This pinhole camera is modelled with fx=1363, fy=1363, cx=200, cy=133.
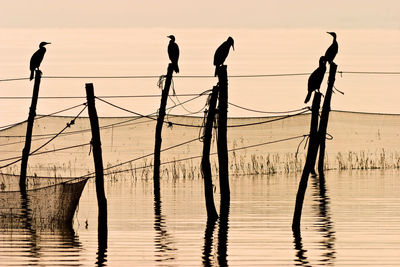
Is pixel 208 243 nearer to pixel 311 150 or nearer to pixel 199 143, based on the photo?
pixel 311 150

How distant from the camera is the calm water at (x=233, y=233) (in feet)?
68.1

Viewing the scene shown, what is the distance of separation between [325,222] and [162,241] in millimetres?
4324

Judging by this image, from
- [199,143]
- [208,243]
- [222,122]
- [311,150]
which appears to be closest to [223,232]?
[208,243]

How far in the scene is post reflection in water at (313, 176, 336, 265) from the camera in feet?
69.5

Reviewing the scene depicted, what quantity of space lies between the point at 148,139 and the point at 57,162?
3670 mm

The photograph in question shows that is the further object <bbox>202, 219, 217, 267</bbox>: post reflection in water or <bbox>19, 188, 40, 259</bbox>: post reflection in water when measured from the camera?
<bbox>19, 188, 40, 259</bbox>: post reflection in water

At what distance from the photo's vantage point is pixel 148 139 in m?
47.0

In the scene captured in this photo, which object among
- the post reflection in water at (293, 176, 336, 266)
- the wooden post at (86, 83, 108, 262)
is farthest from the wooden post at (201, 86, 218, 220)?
the wooden post at (86, 83, 108, 262)

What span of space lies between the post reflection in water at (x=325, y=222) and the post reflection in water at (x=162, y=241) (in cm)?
241

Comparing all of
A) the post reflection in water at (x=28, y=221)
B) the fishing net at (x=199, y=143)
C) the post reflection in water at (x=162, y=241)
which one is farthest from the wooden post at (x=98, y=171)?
the fishing net at (x=199, y=143)

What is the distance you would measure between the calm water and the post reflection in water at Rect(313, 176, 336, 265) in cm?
2

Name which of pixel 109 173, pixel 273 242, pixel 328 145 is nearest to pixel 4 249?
pixel 273 242

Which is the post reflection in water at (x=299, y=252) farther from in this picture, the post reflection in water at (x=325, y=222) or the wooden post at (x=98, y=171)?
the wooden post at (x=98, y=171)

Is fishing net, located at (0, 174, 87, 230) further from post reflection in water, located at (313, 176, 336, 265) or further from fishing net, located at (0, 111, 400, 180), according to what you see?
fishing net, located at (0, 111, 400, 180)
